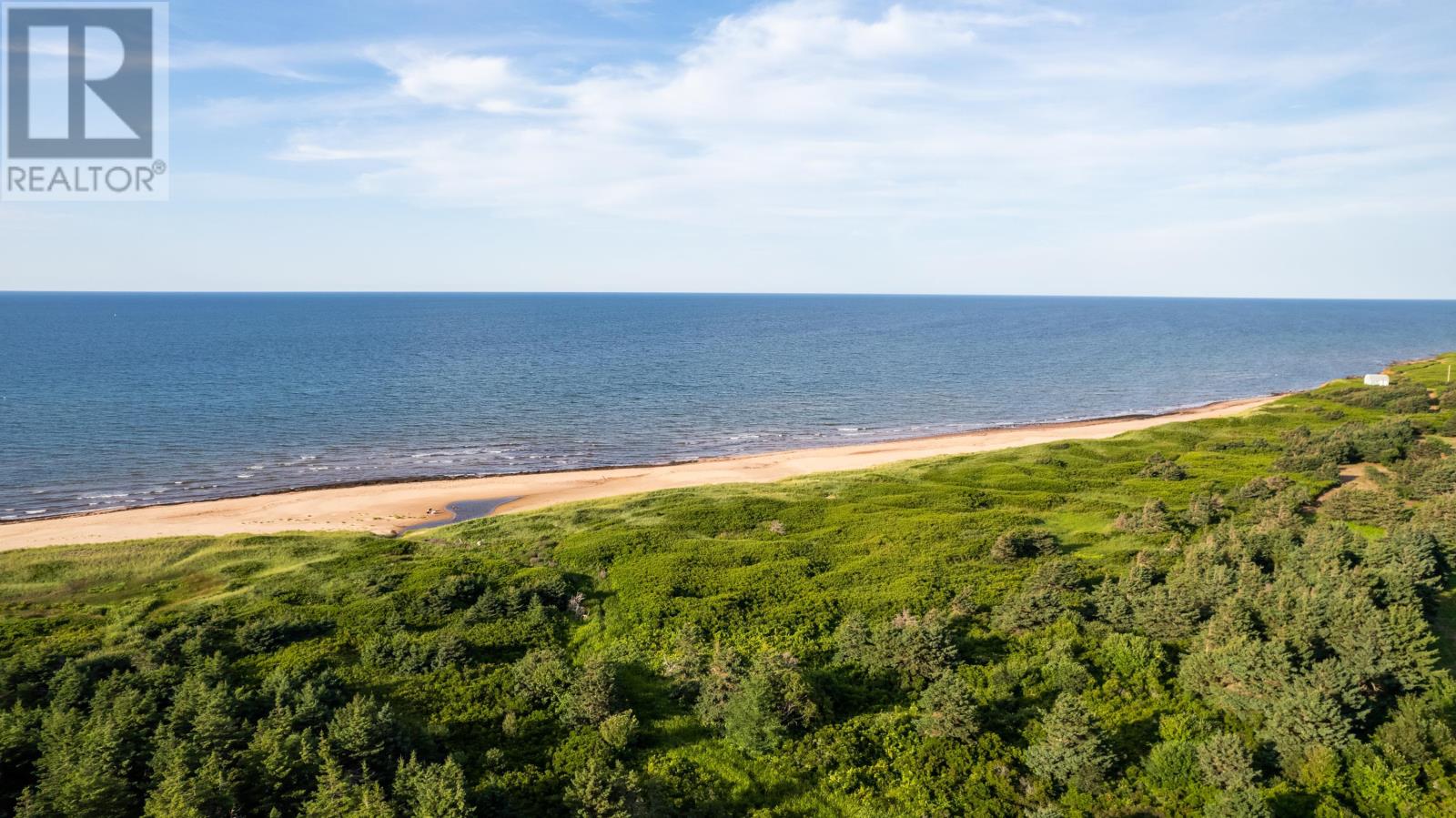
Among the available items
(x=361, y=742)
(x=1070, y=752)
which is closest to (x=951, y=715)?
(x=1070, y=752)

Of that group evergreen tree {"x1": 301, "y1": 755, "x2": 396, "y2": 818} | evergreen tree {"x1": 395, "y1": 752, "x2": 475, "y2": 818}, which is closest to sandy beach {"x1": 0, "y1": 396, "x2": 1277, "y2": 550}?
evergreen tree {"x1": 301, "y1": 755, "x2": 396, "y2": 818}

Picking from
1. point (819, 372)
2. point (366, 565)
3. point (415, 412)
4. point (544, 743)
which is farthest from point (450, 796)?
point (819, 372)

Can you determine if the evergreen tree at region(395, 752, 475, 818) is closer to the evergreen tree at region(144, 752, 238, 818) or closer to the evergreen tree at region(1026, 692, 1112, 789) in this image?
the evergreen tree at region(144, 752, 238, 818)

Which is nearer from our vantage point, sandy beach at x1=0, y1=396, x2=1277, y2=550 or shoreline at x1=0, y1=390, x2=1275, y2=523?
sandy beach at x1=0, y1=396, x2=1277, y2=550

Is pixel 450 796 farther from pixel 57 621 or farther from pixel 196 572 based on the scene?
pixel 196 572

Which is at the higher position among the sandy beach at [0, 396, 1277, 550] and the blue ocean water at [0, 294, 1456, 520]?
the blue ocean water at [0, 294, 1456, 520]

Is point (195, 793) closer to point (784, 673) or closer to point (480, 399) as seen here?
point (784, 673)

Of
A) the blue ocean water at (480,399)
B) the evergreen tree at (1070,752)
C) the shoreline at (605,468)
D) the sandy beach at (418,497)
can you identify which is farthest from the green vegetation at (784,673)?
the blue ocean water at (480,399)
